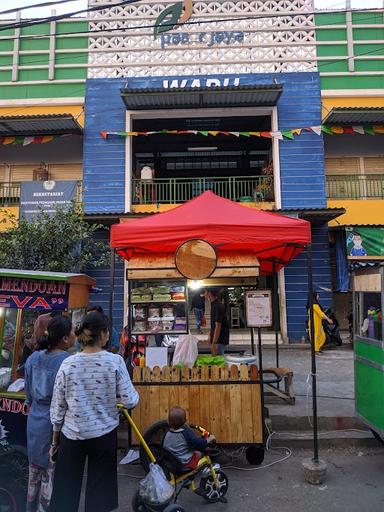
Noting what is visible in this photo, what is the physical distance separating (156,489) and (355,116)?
13.2 meters

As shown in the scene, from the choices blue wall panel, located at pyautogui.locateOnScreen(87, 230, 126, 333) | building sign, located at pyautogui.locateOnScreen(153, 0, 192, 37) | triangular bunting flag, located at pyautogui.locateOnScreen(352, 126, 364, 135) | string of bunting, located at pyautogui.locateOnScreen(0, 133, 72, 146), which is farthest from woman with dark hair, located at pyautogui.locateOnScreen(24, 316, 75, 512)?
building sign, located at pyautogui.locateOnScreen(153, 0, 192, 37)

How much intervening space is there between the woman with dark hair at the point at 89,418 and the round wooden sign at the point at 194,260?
2.23 metres

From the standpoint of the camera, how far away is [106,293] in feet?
44.4

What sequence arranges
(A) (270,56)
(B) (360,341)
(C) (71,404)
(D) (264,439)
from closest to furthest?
(C) (71,404), (D) (264,439), (B) (360,341), (A) (270,56)

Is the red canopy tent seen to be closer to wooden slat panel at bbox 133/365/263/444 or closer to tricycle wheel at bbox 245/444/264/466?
wooden slat panel at bbox 133/365/263/444

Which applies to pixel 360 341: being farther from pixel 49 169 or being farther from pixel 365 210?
pixel 49 169

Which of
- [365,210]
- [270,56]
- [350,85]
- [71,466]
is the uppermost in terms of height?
[270,56]

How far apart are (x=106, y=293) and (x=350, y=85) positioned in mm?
11282

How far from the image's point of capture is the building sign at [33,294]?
4535mm

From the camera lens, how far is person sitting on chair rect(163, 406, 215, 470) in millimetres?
3732

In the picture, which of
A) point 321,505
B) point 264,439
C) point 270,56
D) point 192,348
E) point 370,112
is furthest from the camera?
point 270,56

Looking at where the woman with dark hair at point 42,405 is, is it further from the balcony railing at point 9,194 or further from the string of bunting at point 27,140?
the balcony railing at point 9,194

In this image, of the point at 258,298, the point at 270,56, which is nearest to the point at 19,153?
the point at 270,56

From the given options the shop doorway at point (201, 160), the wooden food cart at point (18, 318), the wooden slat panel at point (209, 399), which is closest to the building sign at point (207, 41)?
the shop doorway at point (201, 160)
